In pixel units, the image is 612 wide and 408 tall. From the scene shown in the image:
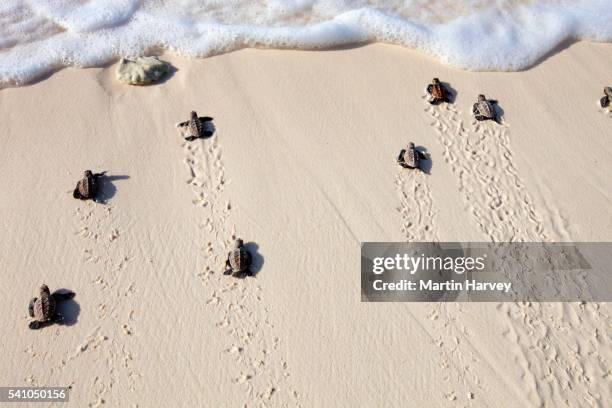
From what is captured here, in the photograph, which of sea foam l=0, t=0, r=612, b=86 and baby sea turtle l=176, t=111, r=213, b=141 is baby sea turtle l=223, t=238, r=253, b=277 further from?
sea foam l=0, t=0, r=612, b=86

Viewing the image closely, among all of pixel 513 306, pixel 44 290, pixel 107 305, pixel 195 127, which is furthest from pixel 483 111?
pixel 44 290

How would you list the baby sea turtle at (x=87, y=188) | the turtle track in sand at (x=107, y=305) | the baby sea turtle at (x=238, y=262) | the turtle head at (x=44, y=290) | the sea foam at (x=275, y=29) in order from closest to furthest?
the turtle track in sand at (x=107, y=305)
the turtle head at (x=44, y=290)
the baby sea turtle at (x=238, y=262)
the baby sea turtle at (x=87, y=188)
the sea foam at (x=275, y=29)

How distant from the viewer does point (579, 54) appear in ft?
20.4

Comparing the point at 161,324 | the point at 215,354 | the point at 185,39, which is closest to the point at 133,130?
the point at 185,39

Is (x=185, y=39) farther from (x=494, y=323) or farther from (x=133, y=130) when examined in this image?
(x=494, y=323)

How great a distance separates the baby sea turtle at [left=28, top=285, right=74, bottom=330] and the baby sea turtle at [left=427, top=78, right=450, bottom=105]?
447cm

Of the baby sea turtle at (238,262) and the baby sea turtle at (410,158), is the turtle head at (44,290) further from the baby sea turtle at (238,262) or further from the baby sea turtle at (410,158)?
the baby sea turtle at (410,158)

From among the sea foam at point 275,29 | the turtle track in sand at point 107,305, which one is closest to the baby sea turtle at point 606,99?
the sea foam at point 275,29

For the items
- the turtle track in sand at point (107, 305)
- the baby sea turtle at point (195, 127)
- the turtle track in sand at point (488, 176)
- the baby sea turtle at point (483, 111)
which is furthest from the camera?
the baby sea turtle at point (483, 111)

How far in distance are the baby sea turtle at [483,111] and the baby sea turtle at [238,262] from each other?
3102 mm

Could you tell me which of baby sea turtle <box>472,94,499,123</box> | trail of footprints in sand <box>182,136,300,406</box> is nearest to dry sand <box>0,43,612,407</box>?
trail of footprints in sand <box>182,136,300,406</box>

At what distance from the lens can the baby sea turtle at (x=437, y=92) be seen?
18.5ft

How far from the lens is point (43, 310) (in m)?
4.22

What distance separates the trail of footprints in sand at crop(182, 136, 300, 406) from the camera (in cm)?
409
